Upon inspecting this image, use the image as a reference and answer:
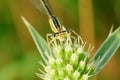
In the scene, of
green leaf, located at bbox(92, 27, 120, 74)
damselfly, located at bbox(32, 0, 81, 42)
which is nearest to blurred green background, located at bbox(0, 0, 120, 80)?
green leaf, located at bbox(92, 27, 120, 74)

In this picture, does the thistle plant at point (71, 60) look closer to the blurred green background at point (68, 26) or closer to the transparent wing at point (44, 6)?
the transparent wing at point (44, 6)

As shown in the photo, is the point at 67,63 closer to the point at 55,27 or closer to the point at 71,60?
the point at 71,60

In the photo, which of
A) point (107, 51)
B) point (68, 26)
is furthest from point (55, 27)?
point (68, 26)

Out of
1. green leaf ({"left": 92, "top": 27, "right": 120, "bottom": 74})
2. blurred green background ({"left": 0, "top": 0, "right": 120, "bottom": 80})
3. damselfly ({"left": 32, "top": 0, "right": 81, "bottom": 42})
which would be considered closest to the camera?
damselfly ({"left": 32, "top": 0, "right": 81, "bottom": 42})

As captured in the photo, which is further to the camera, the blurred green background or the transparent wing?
the blurred green background

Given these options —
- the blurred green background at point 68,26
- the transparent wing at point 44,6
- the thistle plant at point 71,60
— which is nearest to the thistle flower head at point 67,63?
the thistle plant at point 71,60

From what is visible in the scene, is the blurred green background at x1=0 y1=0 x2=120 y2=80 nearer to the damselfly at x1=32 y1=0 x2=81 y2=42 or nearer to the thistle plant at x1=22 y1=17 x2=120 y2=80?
the thistle plant at x1=22 y1=17 x2=120 y2=80

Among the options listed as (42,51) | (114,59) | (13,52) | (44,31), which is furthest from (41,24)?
(42,51)

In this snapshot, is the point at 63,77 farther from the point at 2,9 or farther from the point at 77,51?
the point at 2,9
